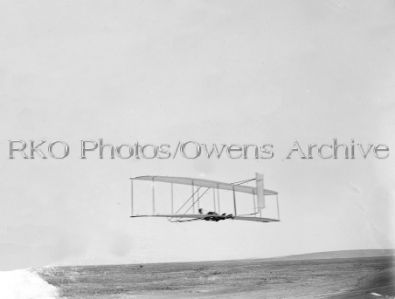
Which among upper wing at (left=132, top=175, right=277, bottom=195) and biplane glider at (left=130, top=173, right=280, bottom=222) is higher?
upper wing at (left=132, top=175, right=277, bottom=195)

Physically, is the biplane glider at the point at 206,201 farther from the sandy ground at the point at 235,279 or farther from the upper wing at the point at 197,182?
the sandy ground at the point at 235,279

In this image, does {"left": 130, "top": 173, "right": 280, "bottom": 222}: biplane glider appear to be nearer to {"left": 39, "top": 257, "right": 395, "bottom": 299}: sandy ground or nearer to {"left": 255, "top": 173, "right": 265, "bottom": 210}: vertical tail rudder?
{"left": 255, "top": 173, "right": 265, "bottom": 210}: vertical tail rudder

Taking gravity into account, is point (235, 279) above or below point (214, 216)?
below

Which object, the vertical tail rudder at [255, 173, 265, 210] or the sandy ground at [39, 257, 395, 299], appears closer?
the sandy ground at [39, 257, 395, 299]

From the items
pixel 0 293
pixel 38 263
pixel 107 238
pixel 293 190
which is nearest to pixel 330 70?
pixel 293 190

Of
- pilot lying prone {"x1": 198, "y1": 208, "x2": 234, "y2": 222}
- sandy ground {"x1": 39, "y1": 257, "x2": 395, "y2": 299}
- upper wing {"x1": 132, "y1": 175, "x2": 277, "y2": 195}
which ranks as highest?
upper wing {"x1": 132, "y1": 175, "x2": 277, "y2": 195}

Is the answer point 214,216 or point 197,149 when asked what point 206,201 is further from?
point 197,149

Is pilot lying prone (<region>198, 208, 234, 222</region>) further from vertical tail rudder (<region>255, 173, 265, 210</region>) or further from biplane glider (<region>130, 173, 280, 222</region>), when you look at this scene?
vertical tail rudder (<region>255, 173, 265, 210</region>)

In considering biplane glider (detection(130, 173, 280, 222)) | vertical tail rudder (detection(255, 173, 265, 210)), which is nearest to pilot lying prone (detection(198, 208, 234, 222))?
biplane glider (detection(130, 173, 280, 222))

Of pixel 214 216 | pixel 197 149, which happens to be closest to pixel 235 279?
pixel 214 216
